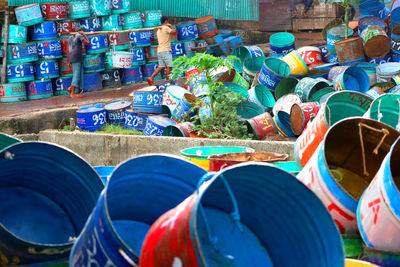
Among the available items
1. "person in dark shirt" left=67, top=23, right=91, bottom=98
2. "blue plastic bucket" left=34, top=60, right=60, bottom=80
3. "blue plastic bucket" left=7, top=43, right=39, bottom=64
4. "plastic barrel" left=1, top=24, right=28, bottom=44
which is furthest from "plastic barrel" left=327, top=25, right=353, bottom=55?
"plastic barrel" left=1, top=24, right=28, bottom=44

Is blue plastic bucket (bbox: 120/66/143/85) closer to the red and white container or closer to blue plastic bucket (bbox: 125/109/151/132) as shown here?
blue plastic bucket (bbox: 125/109/151/132)

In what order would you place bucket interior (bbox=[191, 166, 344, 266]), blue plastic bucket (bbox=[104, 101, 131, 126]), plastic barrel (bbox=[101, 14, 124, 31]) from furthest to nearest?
plastic barrel (bbox=[101, 14, 124, 31]) < blue plastic bucket (bbox=[104, 101, 131, 126]) < bucket interior (bbox=[191, 166, 344, 266])

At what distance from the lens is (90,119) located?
9125mm

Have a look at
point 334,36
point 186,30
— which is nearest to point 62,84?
point 186,30

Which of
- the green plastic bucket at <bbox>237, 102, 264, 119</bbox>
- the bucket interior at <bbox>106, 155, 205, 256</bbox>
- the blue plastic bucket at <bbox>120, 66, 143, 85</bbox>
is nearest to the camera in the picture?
the bucket interior at <bbox>106, 155, 205, 256</bbox>

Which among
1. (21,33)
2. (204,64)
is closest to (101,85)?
(21,33)

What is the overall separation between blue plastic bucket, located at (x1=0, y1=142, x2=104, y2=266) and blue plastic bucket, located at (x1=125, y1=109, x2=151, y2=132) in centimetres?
582

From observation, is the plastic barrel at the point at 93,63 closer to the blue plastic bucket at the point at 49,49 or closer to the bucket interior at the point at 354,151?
the blue plastic bucket at the point at 49,49

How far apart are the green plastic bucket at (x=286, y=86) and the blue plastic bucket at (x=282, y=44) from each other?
8.34 feet

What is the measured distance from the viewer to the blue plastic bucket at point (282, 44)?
1148 centimetres

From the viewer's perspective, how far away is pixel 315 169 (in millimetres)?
3125

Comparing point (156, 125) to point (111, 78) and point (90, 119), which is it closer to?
point (90, 119)

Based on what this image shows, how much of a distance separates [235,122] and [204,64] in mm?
903

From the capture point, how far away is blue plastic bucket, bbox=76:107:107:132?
9.09 meters
